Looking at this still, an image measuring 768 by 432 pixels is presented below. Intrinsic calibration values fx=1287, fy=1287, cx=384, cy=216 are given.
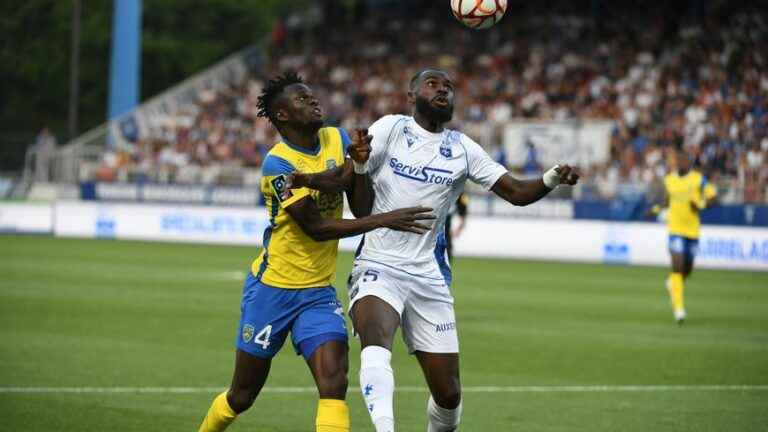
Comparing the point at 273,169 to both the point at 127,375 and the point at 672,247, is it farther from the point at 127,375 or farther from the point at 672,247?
the point at 672,247

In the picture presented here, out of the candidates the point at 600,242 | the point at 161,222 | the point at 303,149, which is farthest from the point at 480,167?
the point at 161,222

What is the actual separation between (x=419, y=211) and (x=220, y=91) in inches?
1538

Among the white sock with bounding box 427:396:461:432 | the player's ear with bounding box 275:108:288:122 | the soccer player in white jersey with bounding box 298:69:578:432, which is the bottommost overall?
the white sock with bounding box 427:396:461:432

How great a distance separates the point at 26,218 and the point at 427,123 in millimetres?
30066

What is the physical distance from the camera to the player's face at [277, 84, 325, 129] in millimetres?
7348

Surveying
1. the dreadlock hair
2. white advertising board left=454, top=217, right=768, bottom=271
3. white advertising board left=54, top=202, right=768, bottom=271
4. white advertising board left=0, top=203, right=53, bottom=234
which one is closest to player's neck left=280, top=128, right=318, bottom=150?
the dreadlock hair

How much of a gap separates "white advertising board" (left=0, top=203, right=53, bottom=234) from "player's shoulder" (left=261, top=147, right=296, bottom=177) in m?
29.9

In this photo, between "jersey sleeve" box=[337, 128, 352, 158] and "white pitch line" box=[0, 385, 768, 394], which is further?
"white pitch line" box=[0, 385, 768, 394]

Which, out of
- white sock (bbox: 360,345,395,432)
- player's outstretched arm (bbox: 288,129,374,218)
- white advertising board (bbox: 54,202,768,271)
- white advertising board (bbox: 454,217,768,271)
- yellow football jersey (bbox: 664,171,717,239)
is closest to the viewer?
white sock (bbox: 360,345,395,432)

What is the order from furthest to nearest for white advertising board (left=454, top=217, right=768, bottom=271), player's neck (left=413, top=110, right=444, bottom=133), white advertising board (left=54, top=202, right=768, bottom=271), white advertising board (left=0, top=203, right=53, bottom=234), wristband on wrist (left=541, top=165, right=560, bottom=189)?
white advertising board (left=0, top=203, right=53, bottom=234) < white advertising board (left=54, top=202, right=768, bottom=271) < white advertising board (left=454, top=217, right=768, bottom=271) < player's neck (left=413, top=110, right=444, bottom=133) < wristband on wrist (left=541, top=165, right=560, bottom=189)

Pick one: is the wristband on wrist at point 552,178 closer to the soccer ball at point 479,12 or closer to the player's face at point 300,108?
the player's face at point 300,108

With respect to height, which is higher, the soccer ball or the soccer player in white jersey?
the soccer ball

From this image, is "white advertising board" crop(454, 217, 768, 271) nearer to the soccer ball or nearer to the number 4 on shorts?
the soccer ball

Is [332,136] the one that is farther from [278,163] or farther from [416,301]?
[416,301]
